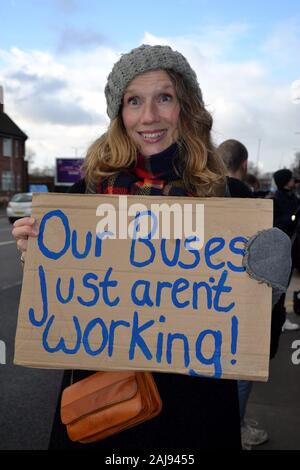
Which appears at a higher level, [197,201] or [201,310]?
[197,201]

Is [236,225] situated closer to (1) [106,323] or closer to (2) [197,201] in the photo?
(2) [197,201]

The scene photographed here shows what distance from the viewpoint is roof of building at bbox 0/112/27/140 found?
39.0 m

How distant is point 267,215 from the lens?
1.38 meters

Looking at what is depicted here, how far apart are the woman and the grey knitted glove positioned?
0.91 feet

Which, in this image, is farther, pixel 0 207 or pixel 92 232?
pixel 0 207

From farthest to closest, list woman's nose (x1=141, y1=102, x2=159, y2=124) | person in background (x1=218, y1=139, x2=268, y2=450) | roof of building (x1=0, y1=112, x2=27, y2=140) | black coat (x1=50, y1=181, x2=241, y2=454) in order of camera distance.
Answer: roof of building (x1=0, y1=112, x2=27, y2=140) < person in background (x1=218, y1=139, x2=268, y2=450) < woman's nose (x1=141, y1=102, x2=159, y2=124) < black coat (x1=50, y1=181, x2=241, y2=454)

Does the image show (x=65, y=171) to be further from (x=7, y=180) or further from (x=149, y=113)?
(x=149, y=113)

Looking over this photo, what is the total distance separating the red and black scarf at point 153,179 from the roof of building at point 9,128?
3900 centimetres

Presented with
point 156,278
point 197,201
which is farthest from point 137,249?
point 197,201

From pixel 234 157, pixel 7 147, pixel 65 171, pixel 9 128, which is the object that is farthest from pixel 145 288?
Result: pixel 65 171

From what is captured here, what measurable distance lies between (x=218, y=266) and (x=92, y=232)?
0.37 meters

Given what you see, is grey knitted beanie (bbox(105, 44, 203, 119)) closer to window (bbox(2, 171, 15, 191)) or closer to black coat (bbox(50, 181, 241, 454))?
black coat (bbox(50, 181, 241, 454))

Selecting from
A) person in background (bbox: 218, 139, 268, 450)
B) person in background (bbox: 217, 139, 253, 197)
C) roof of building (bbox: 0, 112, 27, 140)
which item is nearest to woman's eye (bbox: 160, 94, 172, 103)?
person in background (bbox: 218, 139, 268, 450)

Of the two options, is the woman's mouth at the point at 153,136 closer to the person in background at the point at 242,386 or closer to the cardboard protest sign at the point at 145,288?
the cardboard protest sign at the point at 145,288
